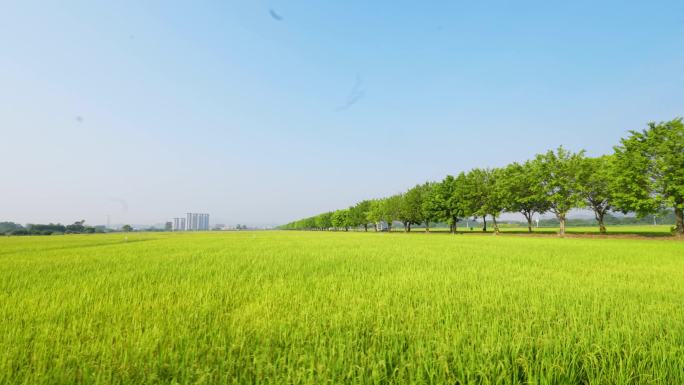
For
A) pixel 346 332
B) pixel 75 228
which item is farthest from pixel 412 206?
pixel 75 228

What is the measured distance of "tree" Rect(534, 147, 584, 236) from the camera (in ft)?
152

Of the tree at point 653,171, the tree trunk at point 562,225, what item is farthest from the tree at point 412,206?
the tree at point 653,171

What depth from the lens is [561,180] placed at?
47.2 m

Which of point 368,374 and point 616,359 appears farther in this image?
point 616,359

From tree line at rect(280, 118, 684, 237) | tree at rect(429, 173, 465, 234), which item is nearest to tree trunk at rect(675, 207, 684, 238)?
tree line at rect(280, 118, 684, 237)

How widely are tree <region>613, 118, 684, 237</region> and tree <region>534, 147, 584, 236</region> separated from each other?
23.2 feet

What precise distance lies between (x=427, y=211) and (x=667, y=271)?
206 feet

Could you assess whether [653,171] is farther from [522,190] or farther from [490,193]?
[490,193]

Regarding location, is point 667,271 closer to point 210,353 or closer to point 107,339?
point 210,353

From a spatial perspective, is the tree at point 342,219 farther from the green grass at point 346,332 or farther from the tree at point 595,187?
the green grass at point 346,332

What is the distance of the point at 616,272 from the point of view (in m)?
9.67

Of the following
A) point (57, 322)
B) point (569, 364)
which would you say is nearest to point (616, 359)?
point (569, 364)

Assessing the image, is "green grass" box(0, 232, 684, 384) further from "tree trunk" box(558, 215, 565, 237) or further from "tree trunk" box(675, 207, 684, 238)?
"tree trunk" box(558, 215, 565, 237)

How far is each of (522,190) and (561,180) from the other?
7919mm
